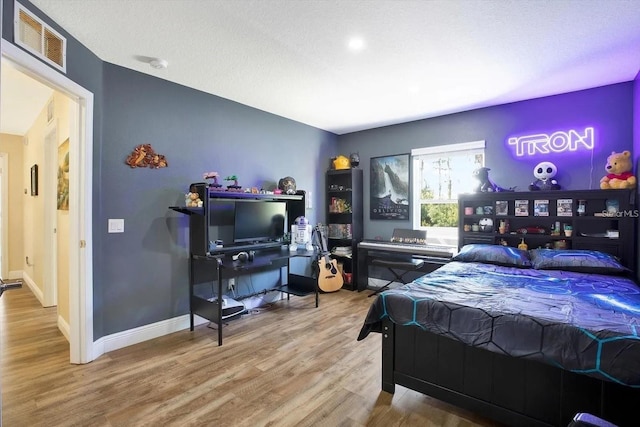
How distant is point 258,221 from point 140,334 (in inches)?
66.0

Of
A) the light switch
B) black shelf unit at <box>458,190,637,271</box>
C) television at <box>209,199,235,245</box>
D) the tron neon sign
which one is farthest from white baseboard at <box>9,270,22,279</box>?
the tron neon sign

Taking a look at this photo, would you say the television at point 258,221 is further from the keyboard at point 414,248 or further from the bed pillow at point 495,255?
the bed pillow at point 495,255

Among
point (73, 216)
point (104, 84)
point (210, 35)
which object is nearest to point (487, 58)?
point (210, 35)

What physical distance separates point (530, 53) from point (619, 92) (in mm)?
1508

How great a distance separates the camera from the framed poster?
487 centimetres

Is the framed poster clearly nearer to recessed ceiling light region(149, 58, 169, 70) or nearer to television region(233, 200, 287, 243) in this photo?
television region(233, 200, 287, 243)

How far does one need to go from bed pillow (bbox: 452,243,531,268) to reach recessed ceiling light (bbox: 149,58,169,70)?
354 cm

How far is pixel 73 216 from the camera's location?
2.72 metres

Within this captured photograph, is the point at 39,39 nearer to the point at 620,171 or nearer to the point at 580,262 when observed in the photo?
the point at 580,262

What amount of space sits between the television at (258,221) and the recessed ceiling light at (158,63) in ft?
5.04

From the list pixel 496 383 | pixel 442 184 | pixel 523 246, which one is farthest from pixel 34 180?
pixel 523 246

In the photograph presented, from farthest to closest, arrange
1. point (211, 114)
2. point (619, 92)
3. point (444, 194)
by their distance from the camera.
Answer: point (444, 194) → point (211, 114) → point (619, 92)

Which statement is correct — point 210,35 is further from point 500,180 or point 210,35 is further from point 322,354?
point 500,180

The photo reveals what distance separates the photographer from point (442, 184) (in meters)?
4.62
